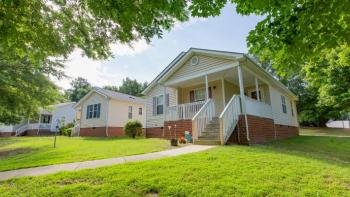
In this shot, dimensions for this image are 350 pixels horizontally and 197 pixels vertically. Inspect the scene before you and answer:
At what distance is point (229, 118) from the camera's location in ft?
30.4

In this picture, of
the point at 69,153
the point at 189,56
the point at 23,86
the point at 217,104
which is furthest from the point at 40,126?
the point at 217,104

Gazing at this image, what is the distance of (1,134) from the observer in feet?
98.4

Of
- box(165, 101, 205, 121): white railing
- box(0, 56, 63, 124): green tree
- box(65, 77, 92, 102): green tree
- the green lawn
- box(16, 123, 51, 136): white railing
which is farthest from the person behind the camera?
box(65, 77, 92, 102): green tree

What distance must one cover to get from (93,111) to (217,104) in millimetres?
14271

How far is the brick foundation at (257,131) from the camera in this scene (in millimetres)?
9500

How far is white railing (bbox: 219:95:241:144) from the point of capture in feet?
28.3

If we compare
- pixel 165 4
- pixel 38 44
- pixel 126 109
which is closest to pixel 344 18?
pixel 165 4

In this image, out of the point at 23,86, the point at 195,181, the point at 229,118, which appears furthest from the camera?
the point at 23,86

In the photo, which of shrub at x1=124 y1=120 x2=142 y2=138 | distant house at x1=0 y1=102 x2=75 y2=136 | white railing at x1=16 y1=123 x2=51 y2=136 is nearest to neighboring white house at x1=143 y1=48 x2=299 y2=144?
shrub at x1=124 y1=120 x2=142 y2=138

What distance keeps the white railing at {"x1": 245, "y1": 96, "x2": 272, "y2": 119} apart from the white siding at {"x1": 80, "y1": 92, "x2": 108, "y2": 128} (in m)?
14.7

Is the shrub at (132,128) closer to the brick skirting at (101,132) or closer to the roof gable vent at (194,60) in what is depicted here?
the brick skirting at (101,132)

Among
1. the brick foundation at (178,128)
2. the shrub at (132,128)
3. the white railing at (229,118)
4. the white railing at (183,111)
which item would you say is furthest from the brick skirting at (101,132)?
the white railing at (229,118)

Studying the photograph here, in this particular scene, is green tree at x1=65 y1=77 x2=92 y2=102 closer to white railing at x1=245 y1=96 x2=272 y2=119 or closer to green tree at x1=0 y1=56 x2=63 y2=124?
green tree at x1=0 y1=56 x2=63 y2=124

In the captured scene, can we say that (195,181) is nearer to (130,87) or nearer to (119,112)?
(119,112)
